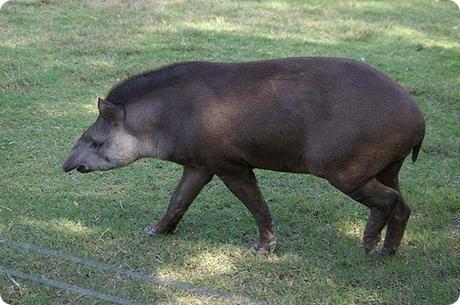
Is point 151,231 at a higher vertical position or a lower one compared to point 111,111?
lower

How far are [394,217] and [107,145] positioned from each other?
2078 mm

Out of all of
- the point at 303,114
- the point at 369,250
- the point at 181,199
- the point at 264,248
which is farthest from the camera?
the point at 181,199

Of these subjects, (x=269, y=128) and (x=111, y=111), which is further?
(x=111, y=111)

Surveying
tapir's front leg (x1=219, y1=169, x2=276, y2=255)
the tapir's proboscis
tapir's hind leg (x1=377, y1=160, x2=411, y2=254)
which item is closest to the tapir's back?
the tapir's proboscis

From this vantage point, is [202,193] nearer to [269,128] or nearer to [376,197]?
[269,128]

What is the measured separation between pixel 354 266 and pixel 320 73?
134 centimetres

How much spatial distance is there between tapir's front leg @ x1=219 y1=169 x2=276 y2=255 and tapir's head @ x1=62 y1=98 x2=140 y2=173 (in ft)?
2.35

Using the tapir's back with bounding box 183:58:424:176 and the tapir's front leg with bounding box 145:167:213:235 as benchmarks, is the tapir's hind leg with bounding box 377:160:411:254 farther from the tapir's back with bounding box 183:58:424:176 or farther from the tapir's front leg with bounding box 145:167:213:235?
the tapir's front leg with bounding box 145:167:213:235

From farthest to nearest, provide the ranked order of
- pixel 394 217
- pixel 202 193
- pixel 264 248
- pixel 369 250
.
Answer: pixel 202 193
pixel 264 248
pixel 369 250
pixel 394 217

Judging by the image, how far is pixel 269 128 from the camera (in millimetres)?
4727

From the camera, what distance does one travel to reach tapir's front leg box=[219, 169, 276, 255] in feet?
Result: 16.6

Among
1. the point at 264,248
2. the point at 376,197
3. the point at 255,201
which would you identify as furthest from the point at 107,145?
the point at 376,197

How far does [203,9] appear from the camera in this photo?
10.9 m

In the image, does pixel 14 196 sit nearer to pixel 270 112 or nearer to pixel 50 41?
pixel 270 112
